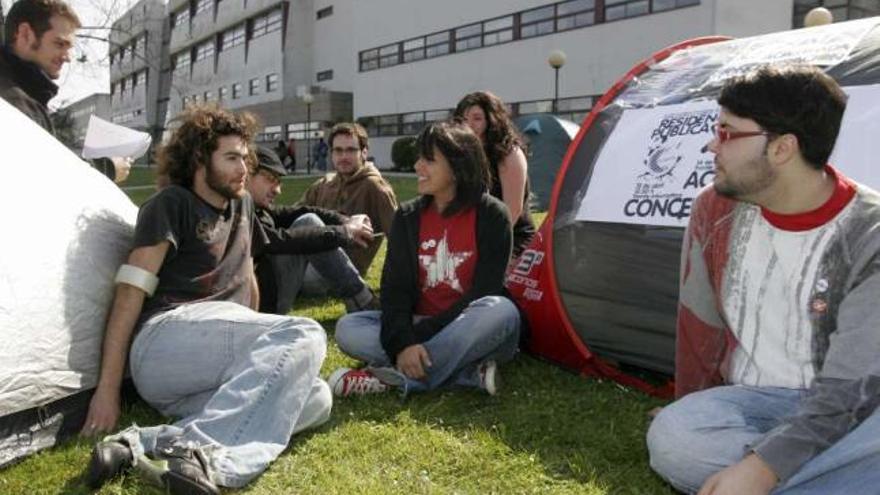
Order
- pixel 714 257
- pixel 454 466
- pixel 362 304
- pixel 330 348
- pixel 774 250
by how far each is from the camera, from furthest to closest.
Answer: pixel 362 304 → pixel 330 348 → pixel 454 466 → pixel 714 257 → pixel 774 250

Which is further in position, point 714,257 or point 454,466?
point 454,466

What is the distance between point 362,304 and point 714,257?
2.54 m

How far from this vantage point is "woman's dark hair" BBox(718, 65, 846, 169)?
6.77ft

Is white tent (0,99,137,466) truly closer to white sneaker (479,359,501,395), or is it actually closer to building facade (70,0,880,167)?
white sneaker (479,359,501,395)

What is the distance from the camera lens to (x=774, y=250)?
2.24m

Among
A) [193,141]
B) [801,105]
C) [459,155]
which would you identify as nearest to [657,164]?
[459,155]

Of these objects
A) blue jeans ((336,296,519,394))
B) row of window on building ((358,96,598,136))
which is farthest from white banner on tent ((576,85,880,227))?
row of window on building ((358,96,598,136))

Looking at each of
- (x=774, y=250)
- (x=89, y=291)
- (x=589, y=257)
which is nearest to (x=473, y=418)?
(x=589, y=257)

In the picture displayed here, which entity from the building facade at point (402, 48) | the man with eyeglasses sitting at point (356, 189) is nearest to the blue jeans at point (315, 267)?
the man with eyeglasses sitting at point (356, 189)

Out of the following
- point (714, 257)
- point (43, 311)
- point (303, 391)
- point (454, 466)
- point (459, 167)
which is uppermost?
point (459, 167)

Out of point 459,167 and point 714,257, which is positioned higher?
point 459,167

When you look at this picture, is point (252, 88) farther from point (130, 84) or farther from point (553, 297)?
point (553, 297)

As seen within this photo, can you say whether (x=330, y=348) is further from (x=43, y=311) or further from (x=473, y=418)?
(x=43, y=311)

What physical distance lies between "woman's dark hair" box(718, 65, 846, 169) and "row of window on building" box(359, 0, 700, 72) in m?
17.1
